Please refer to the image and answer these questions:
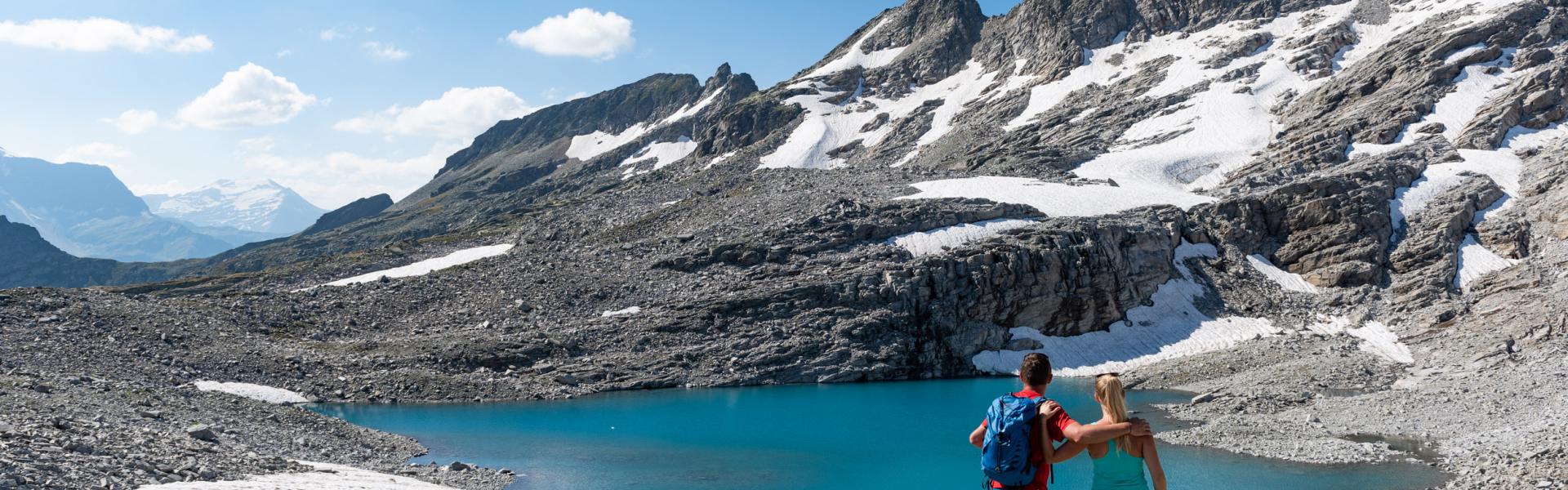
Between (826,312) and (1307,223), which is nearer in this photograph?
(826,312)

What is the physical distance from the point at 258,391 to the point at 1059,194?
59.1m

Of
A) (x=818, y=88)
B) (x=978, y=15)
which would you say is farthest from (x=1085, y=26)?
(x=818, y=88)

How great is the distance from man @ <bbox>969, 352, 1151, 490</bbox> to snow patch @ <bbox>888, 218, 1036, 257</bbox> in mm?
62301

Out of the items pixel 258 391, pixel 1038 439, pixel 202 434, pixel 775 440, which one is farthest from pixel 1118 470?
pixel 258 391

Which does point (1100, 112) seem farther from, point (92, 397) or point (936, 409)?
point (92, 397)

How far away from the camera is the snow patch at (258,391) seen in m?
51.4

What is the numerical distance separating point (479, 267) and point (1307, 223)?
61.4 metres

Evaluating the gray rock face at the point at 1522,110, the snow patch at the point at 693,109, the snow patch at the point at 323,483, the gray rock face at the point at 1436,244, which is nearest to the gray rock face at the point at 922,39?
the snow patch at the point at 693,109

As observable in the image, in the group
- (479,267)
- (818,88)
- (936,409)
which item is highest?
(818,88)

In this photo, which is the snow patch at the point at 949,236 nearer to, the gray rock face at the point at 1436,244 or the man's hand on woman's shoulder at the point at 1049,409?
the gray rock face at the point at 1436,244

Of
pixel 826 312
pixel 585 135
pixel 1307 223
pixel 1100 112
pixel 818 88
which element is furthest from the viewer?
pixel 585 135

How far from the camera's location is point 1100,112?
373ft

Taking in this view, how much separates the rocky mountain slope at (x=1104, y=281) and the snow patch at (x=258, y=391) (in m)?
0.93

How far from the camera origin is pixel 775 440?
44.4m
